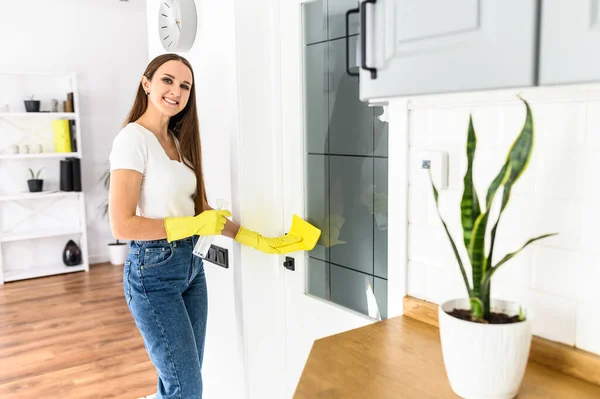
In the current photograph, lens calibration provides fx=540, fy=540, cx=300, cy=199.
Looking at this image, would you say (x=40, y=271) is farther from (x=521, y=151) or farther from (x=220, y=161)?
(x=521, y=151)

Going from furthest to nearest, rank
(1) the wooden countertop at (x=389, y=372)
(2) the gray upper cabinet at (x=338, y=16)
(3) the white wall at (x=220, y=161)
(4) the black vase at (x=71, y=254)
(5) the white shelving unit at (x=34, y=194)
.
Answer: (4) the black vase at (x=71, y=254)
(5) the white shelving unit at (x=34, y=194)
(3) the white wall at (x=220, y=161)
(2) the gray upper cabinet at (x=338, y=16)
(1) the wooden countertop at (x=389, y=372)

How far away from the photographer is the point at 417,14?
0.95 m

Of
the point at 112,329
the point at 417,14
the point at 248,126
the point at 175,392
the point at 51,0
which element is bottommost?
the point at 112,329

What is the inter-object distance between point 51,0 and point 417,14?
18.1 ft

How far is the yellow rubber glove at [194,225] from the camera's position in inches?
71.8

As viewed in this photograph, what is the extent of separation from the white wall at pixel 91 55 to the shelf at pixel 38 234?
34 cm

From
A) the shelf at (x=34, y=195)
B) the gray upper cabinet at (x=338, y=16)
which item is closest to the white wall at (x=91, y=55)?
the shelf at (x=34, y=195)

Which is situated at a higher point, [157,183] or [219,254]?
[157,183]

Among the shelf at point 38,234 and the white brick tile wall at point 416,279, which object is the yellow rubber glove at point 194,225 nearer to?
the white brick tile wall at point 416,279

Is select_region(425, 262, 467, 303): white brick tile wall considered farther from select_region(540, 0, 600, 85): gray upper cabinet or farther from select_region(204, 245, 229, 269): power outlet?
select_region(204, 245, 229, 269): power outlet

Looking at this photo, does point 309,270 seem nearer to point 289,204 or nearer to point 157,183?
point 289,204

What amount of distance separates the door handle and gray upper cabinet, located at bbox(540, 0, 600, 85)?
56.0 inches

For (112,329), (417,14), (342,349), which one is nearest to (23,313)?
(112,329)

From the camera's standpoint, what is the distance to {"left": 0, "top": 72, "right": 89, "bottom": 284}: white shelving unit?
531 cm
